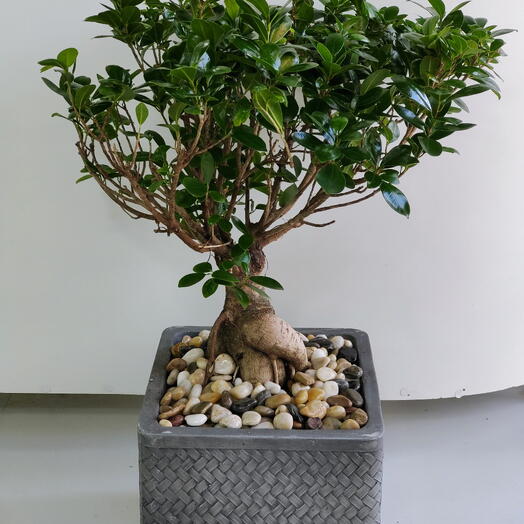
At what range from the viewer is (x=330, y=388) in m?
1.34

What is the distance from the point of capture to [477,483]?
1670mm

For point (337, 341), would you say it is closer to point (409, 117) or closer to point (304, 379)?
point (304, 379)

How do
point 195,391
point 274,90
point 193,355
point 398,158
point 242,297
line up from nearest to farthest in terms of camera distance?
1. point 274,90
2. point 398,158
3. point 242,297
4. point 195,391
5. point 193,355

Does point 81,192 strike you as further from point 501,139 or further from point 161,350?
point 501,139

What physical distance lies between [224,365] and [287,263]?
1.55 ft

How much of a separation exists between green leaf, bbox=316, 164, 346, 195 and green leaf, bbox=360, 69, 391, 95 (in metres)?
0.11

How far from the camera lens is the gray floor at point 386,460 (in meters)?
1.59

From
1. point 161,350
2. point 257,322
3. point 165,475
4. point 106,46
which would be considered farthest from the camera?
point 106,46

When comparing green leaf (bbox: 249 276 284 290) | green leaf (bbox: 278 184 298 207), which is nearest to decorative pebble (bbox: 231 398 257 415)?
green leaf (bbox: 249 276 284 290)

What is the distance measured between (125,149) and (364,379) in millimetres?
735

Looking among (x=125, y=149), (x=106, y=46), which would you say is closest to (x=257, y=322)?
(x=125, y=149)

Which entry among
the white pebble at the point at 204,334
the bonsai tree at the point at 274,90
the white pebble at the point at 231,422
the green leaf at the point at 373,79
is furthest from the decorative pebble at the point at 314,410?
the green leaf at the point at 373,79

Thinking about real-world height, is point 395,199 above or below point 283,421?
above

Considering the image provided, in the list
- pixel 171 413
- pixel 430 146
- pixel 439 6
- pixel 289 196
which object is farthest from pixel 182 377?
pixel 439 6
